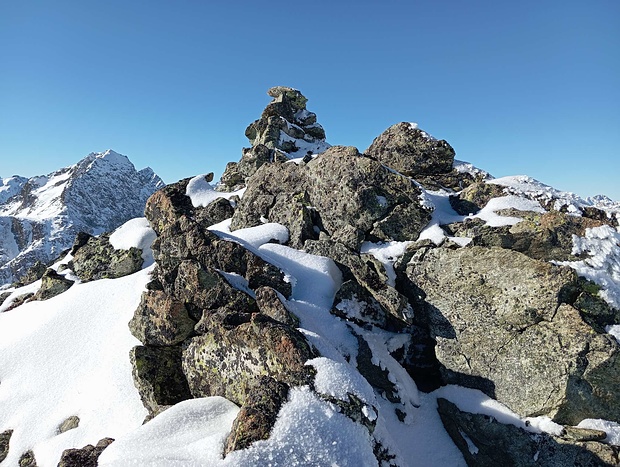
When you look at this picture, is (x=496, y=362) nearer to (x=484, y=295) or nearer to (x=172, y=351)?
(x=484, y=295)

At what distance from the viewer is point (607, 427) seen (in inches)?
515

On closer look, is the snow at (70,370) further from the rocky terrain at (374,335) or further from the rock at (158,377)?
the rock at (158,377)

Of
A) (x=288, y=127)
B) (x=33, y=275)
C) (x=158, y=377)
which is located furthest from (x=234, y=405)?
(x=288, y=127)

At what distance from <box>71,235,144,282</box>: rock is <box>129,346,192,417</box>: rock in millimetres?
11672

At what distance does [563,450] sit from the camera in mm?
13047

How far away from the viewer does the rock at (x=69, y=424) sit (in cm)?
1361

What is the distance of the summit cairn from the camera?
141 feet

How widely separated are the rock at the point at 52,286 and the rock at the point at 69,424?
12.6m

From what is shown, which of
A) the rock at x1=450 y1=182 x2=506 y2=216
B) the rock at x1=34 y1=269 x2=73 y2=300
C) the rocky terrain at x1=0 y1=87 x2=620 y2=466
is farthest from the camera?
the rock at x1=450 y1=182 x2=506 y2=216

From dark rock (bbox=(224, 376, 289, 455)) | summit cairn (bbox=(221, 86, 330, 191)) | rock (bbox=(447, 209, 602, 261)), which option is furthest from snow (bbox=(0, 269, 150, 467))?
summit cairn (bbox=(221, 86, 330, 191))

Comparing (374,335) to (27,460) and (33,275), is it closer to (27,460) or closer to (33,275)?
(27,460)

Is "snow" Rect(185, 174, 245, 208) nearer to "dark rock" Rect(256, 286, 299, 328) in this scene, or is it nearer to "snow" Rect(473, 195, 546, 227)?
"dark rock" Rect(256, 286, 299, 328)

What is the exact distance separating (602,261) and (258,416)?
19.5 metres

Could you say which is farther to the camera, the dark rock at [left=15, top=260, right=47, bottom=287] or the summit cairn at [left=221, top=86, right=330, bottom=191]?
the summit cairn at [left=221, top=86, right=330, bottom=191]
